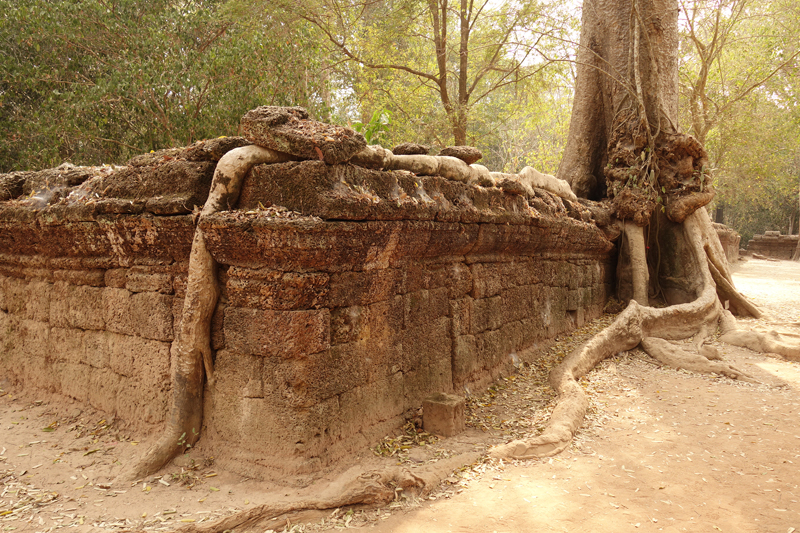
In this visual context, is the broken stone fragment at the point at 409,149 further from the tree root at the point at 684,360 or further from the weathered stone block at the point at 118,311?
Result: the tree root at the point at 684,360

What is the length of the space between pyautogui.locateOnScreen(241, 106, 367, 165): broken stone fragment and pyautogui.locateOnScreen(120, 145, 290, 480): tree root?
3.9 inches

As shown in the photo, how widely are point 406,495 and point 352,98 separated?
1446 cm

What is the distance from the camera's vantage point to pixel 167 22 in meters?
9.23

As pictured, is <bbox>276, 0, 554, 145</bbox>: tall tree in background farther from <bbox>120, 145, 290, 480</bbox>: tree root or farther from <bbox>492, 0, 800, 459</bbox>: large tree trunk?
<bbox>120, 145, 290, 480</bbox>: tree root

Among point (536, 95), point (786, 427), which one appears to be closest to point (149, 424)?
point (786, 427)

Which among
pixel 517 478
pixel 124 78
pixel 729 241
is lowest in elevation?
pixel 517 478

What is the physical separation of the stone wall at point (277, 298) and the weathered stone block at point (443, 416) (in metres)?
0.14

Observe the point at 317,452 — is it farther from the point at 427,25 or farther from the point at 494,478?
the point at 427,25

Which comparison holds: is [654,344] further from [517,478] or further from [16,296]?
[16,296]

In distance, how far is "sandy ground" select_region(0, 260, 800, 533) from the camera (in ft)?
8.68

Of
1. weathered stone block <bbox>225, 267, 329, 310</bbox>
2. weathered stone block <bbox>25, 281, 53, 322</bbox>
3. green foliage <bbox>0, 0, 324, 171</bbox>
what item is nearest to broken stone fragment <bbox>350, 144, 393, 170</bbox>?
weathered stone block <bbox>225, 267, 329, 310</bbox>

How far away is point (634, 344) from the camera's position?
6.11 m

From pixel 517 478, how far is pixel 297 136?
244 centimetres

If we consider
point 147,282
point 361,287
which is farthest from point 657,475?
point 147,282
